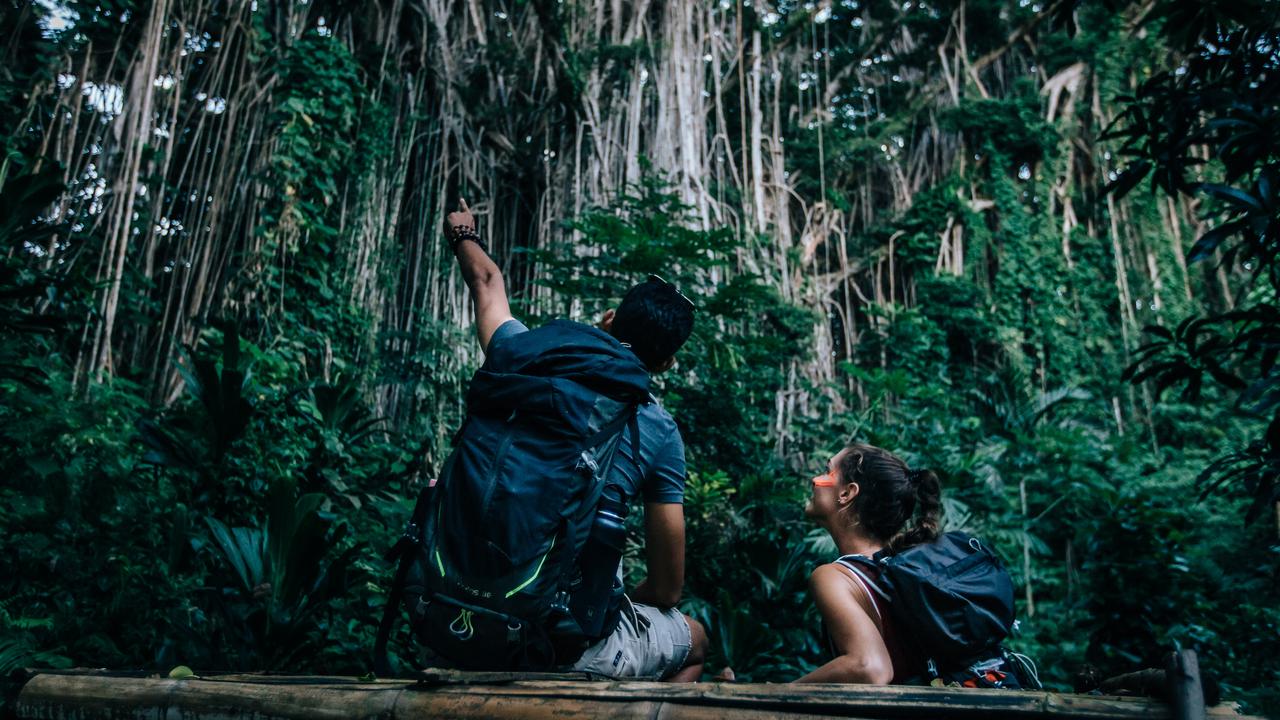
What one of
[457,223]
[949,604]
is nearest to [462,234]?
[457,223]

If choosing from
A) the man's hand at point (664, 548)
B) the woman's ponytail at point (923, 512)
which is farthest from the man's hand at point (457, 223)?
the woman's ponytail at point (923, 512)

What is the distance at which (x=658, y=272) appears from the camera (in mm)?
4418

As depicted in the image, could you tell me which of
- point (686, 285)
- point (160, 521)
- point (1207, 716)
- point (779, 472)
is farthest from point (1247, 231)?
point (160, 521)

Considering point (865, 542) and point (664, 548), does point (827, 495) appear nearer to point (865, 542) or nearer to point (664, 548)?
point (865, 542)

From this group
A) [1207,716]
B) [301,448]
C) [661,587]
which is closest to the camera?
[1207,716]

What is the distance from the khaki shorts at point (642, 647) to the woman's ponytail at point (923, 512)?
0.50 m

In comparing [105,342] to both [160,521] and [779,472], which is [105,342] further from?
[779,472]

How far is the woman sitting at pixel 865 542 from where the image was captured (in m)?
1.56

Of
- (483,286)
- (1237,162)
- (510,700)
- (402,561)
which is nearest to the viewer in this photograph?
(510,700)

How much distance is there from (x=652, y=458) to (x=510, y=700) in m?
0.54

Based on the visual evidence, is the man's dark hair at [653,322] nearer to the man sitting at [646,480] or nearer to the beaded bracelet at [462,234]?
the man sitting at [646,480]

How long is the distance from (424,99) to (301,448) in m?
3.91

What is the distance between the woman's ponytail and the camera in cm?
177

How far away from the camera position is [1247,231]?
243cm
